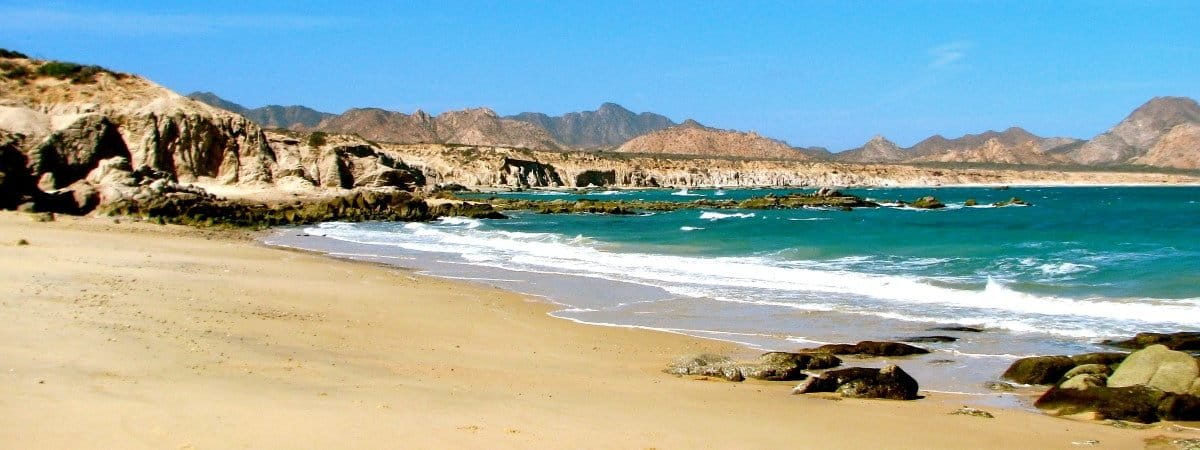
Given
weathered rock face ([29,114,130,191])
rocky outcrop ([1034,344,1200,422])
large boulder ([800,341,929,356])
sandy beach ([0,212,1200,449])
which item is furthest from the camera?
weathered rock face ([29,114,130,191])

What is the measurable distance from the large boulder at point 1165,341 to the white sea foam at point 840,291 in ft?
2.98

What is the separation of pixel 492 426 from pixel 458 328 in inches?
244

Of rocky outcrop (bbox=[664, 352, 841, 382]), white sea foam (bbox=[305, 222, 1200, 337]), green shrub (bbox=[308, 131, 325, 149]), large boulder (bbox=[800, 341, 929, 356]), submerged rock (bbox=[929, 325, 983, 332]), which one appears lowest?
white sea foam (bbox=[305, 222, 1200, 337])

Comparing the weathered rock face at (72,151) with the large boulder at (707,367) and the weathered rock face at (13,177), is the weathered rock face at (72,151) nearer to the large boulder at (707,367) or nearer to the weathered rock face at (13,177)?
the weathered rock face at (13,177)

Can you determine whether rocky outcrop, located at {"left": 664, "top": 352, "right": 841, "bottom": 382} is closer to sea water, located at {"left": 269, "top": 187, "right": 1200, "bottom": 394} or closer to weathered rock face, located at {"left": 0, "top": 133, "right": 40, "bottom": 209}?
sea water, located at {"left": 269, "top": 187, "right": 1200, "bottom": 394}

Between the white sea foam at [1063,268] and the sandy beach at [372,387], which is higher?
the sandy beach at [372,387]

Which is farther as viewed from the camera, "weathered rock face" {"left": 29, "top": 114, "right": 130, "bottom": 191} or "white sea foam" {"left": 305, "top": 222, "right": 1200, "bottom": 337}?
"weathered rock face" {"left": 29, "top": 114, "right": 130, "bottom": 191}

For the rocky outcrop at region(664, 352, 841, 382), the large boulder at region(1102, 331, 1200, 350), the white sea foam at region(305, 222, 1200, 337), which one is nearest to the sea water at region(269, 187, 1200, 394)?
the white sea foam at region(305, 222, 1200, 337)

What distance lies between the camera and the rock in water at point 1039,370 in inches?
Result: 380

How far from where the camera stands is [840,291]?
59.2 ft

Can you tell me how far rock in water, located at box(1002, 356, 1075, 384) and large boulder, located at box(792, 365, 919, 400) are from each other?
153cm

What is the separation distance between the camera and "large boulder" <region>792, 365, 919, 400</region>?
28.7ft

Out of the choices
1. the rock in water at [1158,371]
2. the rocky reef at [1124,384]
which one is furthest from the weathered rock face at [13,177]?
the rock in water at [1158,371]

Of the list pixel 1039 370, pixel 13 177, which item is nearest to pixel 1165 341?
pixel 1039 370
